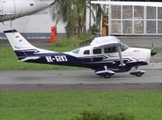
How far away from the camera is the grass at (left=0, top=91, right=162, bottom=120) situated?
14.0 metres

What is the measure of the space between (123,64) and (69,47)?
13.4m

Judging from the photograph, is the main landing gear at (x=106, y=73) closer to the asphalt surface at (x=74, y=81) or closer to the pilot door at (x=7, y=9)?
the asphalt surface at (x=74, y=81)

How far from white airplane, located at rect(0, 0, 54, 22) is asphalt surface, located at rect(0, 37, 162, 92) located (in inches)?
664

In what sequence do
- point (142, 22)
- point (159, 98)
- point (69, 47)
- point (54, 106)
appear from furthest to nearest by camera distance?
point (142, 22), point (69, 47), point (159, 98), point (54, 106)

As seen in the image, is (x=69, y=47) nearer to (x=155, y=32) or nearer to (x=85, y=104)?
(x=155, y=32)

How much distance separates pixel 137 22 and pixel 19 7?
30.8 ft

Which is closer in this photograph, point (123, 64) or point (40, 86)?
point (40, 86)

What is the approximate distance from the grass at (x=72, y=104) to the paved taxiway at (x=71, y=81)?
1674 millimetres

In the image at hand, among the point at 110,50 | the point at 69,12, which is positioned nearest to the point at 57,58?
the point at 110,50

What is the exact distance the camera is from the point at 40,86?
20.9m

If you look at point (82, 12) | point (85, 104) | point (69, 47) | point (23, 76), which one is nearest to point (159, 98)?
point (85, 104)

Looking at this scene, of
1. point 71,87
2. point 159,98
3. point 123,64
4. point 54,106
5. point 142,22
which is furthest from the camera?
point 142,22

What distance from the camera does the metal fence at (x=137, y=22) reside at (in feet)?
153

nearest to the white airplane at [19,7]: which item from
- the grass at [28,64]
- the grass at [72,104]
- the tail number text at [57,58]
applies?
the grass at [28,64]
